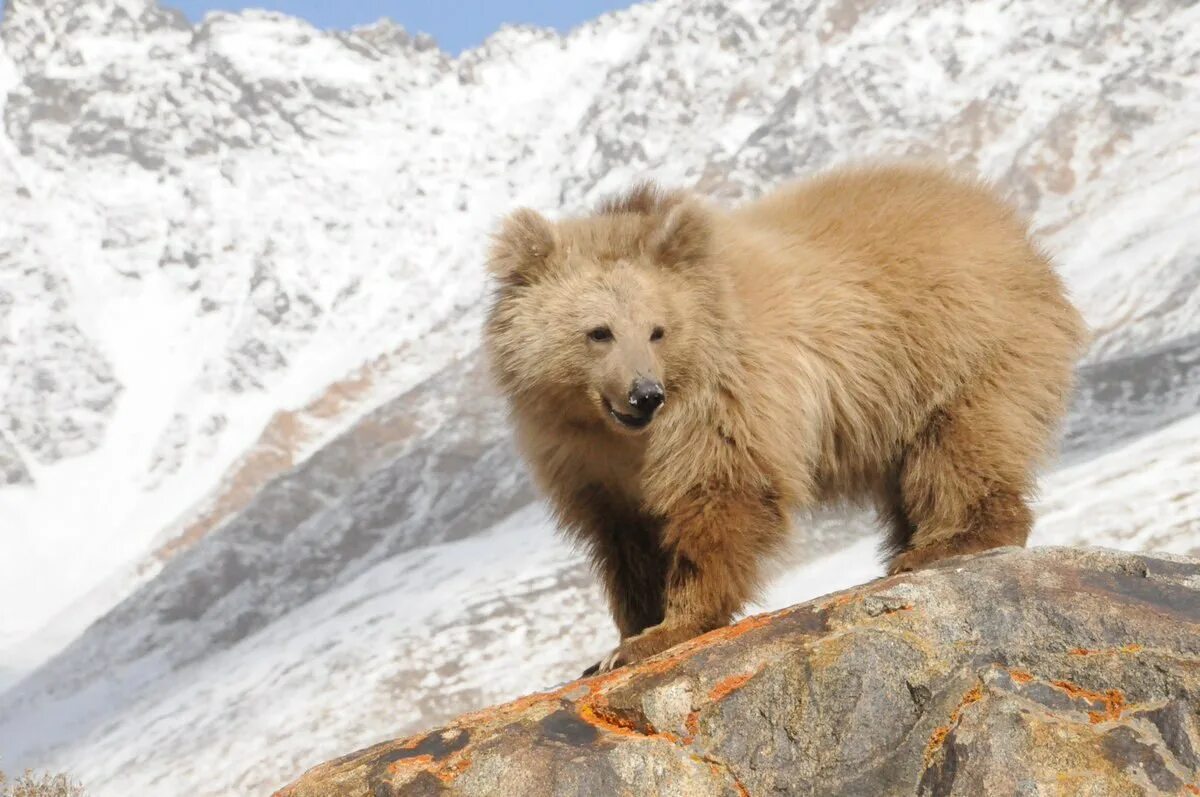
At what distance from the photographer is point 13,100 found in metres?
194

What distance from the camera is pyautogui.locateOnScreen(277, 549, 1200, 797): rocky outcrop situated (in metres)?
4.65

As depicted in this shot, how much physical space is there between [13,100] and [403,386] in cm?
11159

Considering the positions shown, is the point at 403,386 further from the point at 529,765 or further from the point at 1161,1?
the point at 529,765

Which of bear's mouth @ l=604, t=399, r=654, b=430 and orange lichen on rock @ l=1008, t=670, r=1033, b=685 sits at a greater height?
bear's mouth @ l=604, t=399, r=654, b=430

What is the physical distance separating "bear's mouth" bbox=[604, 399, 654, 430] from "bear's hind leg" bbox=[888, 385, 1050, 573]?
5.22ft

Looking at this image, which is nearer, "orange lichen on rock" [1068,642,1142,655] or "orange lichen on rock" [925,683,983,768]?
"orange lichen on rock" [925,683,983,768]

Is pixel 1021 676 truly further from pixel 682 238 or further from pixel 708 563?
pixel 682 238

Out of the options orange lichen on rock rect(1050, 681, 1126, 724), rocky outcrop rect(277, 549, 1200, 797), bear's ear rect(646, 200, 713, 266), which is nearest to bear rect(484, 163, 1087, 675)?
bear's ear rect(646, 200, 713, 266)

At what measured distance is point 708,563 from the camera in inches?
239

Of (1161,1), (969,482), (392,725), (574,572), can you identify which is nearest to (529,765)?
(969,482)

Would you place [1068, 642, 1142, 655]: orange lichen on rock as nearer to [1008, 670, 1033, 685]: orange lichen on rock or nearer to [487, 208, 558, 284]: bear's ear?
[1008, 670, 1033, 685]: orange lichen on rock

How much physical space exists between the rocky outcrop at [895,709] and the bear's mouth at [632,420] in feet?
3.48

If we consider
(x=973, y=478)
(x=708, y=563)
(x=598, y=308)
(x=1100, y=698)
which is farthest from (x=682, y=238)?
(x=1100, y=698)

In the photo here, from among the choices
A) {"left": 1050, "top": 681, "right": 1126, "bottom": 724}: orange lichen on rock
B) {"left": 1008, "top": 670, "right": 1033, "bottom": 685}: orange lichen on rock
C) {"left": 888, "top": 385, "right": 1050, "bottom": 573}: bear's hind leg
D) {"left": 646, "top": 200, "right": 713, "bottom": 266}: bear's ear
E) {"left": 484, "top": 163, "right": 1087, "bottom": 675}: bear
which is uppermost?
{"left": 646, "top": 200, "right": 713, "bottom": 266}: bear's ear
